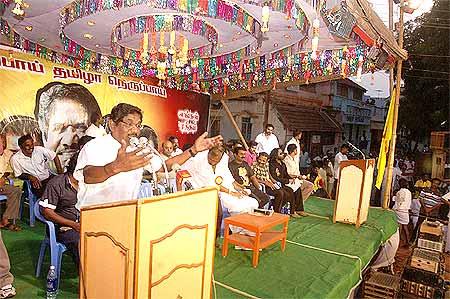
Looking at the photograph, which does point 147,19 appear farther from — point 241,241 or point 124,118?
point 241,241

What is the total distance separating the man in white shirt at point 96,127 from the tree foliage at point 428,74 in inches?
485

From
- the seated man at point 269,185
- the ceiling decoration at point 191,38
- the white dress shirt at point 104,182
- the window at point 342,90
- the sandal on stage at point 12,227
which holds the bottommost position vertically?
the sandal on stage at point 12,227

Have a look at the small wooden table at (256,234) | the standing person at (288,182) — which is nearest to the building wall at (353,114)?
the standing person at (288,182)

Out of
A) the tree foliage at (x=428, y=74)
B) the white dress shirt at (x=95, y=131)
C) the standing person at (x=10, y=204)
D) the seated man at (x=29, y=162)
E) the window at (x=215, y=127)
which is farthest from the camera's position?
the tree foliage at (x=428, y=74)

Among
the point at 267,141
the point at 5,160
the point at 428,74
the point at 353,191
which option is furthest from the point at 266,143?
the point at 428,74

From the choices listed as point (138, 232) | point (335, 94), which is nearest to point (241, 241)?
point (138, 232)

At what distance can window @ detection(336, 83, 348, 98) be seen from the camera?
24.3 metres

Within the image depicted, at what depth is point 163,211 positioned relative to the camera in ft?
7.39

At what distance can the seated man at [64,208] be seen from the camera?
328 centimetres

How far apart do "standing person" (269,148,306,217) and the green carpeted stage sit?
904 millimetres

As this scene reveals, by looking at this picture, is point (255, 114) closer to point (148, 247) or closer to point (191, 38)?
point (191, 38)

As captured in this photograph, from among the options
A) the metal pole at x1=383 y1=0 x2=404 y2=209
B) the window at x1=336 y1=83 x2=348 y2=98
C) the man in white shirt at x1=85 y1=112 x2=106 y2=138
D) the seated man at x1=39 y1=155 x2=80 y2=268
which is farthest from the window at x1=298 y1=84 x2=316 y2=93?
the seated man at x1=39 y1=155 x2=80 y2=268

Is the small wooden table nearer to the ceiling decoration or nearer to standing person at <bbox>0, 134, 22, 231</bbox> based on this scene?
the ceiling decoration

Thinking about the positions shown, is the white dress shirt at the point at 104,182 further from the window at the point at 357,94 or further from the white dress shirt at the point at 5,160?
the window at the point at 357,94
